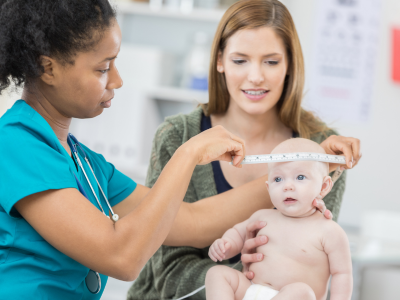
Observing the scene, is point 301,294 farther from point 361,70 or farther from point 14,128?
point 361,70

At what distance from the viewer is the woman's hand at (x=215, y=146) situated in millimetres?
1000

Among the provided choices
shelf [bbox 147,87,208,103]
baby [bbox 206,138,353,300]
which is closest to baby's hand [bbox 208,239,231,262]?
baby [bbox 206,138,353,300]

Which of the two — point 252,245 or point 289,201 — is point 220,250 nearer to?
point 252,245

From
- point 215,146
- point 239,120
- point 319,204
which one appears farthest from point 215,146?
point 239,120

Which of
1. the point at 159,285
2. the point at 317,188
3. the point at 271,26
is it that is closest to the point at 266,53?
the point at 271,26

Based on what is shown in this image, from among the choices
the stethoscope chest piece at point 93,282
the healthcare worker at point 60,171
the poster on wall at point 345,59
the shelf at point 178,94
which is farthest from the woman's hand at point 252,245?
the poster on wall at point 345,59

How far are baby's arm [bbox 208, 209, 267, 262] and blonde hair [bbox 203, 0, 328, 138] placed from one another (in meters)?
0.56

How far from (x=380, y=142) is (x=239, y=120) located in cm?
186

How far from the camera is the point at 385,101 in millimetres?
3158

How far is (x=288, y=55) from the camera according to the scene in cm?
157

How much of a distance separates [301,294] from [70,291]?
1.62 feet

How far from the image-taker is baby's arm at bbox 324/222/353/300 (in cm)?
100

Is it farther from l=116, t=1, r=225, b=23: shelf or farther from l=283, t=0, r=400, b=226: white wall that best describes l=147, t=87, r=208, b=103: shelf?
l=283, t=0, r=400, b=226: white wall

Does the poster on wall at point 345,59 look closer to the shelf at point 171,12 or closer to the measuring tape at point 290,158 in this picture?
the shelf at point 171,12
